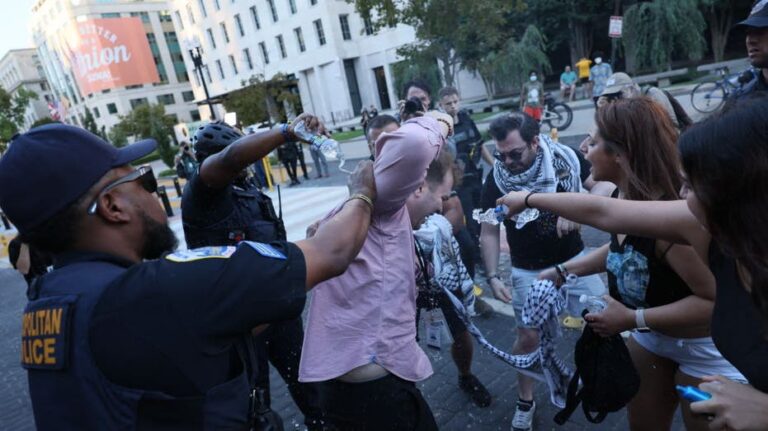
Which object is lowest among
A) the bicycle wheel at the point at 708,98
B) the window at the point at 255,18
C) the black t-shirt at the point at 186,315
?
the bicycle wheel at the point at 708,98

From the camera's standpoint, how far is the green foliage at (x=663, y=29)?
18484 millimetres

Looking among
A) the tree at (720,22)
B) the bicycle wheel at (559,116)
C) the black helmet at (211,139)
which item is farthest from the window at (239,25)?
the black helmet at (211,139)

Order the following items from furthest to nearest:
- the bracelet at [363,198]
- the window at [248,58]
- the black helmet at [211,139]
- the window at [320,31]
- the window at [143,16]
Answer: the window at [143,16] → the window at [248,58] → the window at [320,31] → the black helmet at [211,139] → the bracelet at [363,198]

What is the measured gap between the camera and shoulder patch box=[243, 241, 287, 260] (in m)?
1.27

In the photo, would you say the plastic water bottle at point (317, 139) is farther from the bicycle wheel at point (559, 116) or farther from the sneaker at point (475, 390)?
the bicycle wheel at point (559, 116)

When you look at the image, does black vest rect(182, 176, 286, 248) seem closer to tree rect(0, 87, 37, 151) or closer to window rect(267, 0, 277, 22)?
tree rect(0, 87, 37, 151)

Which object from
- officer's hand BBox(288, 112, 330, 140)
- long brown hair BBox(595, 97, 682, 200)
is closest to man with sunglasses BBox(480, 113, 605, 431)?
long brown hair BBox(595, 97, 682, 200)

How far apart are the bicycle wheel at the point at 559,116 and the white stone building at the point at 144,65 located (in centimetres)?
5838

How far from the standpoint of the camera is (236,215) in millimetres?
2510

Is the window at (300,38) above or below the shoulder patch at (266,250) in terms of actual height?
above

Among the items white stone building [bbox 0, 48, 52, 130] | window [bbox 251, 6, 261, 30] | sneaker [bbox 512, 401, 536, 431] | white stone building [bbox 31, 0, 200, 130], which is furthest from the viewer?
white stone building [bbox 0, 48, 52, 130]

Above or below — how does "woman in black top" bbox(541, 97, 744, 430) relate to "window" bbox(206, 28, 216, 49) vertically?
below

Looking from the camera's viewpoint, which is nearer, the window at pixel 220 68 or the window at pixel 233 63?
the window at pixel 233 63

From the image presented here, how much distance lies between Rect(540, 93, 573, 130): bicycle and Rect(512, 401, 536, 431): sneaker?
38.1 feet
